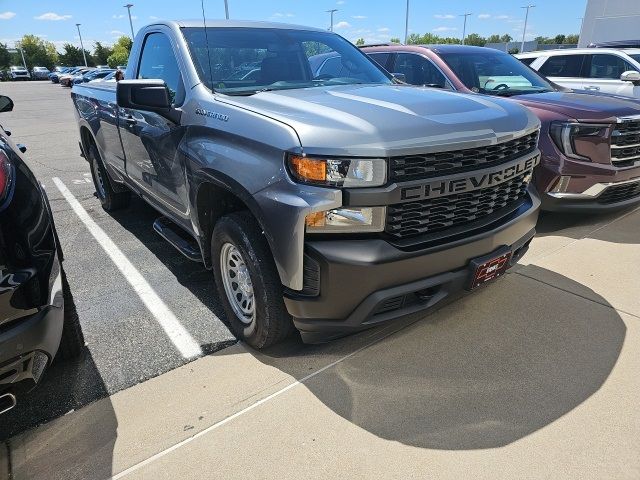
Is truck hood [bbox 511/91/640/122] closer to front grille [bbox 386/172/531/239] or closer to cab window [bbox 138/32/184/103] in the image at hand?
front grille [bbox 386/172/531/239]

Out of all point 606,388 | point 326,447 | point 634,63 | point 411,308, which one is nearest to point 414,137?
point 411,308

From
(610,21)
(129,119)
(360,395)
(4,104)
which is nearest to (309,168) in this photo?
(360,395)

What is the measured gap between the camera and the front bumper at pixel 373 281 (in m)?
2.11

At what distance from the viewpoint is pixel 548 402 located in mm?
2309

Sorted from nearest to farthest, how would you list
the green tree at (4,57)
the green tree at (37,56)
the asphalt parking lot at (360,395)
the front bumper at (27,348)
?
1. the front bumper at (27,348)
2. the asphalt parking lot at (360,395)
3. the green tree at (4,57)
4. the green tree at (37,56)

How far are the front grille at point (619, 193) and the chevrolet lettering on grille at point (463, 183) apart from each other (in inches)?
93.8

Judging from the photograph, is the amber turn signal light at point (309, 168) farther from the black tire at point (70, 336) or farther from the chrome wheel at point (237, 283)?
the black tire at point (70, 336)

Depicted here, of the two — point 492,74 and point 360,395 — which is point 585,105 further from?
point 360,395

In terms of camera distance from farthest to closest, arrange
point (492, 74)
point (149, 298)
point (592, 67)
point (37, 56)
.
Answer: point (37, 56) → point (592, 67) → point (492, 74) → point (149, 298)

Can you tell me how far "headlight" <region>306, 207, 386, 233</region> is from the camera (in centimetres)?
209

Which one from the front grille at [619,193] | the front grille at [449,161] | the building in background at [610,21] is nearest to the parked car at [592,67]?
the front grille at [619,193]

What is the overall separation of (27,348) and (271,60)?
2.41m

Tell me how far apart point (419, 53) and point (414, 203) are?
4.15 m

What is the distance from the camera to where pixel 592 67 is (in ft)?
27.1
